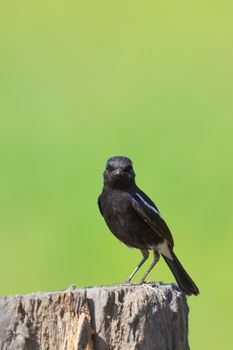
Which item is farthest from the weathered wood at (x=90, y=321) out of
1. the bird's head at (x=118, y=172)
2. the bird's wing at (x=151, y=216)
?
the bird's head at (x=118, y=172)

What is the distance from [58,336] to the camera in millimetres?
3945

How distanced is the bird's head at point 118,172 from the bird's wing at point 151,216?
13 centimetres

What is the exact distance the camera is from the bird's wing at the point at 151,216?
575 centimetres

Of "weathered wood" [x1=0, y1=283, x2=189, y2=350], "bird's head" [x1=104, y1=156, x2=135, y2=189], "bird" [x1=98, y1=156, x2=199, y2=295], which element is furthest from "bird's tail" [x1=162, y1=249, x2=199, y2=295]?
"weathered wood" [x1=0, y1=283, x2=189, y2=350]

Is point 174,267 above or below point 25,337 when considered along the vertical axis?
above

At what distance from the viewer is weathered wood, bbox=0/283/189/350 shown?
3.95m

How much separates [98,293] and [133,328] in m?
0.22

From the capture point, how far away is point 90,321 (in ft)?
13.1

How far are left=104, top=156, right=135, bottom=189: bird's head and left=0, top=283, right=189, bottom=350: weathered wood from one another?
1623 mm

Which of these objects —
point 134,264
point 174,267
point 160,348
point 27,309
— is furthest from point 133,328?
point 134,264

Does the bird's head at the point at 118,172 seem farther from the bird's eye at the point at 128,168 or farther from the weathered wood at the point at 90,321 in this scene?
the weathered wood at the point at 90,321

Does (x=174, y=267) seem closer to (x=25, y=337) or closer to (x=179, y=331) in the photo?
(x=179, y=331)

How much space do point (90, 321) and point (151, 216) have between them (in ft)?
5.94

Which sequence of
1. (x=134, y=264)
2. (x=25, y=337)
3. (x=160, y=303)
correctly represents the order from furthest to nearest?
(x=134, y=264), (x=160, y=303), (x=25, y=337)
